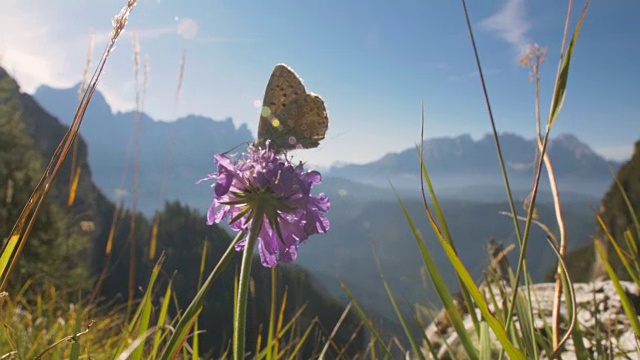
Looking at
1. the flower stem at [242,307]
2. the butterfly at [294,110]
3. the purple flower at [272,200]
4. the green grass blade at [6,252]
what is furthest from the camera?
the butterfly at [294,110]

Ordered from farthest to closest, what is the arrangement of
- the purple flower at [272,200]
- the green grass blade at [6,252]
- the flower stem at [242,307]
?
the purple flower at [272,200] < the green grass blade at [6,252] < the flower stem at [242,307]

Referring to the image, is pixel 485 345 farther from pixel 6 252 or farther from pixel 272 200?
pixel 6 252

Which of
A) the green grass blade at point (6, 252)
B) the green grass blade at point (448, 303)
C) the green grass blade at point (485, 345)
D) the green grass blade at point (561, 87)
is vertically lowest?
the green grass blade at point (485, 345)

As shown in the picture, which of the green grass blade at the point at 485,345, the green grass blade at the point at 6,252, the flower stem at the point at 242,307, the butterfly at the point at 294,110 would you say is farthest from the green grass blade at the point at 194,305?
the butterfly at the point at 294,110

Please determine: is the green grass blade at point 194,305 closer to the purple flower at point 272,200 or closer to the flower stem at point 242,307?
the flower stem at point 242,307

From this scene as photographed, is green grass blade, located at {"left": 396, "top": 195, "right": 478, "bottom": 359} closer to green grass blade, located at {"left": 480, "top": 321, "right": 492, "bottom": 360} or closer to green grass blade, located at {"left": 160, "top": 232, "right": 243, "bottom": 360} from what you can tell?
green grass blade, located at {"left": 480, "top": 321, "right": 492, "bottom": 360}

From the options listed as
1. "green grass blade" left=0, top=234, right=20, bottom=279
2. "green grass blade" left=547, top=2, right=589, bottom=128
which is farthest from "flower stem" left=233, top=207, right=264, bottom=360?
"green grass blade" left=547, top=2, right=589, bottom=128

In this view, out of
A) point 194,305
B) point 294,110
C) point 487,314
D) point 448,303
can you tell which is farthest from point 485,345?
point 294,110

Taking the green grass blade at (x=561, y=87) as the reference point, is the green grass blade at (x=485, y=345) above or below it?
below
